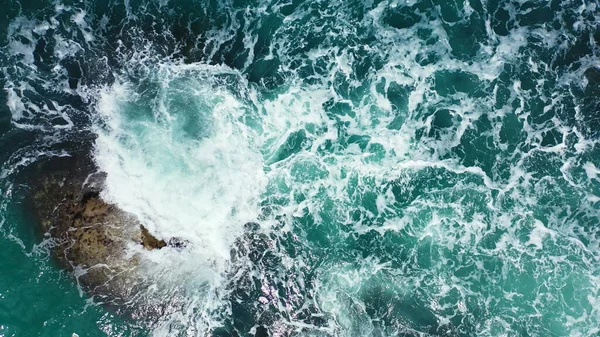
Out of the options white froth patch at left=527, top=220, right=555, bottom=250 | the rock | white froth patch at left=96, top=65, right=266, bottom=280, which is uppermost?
white froth patch at left=96, top=65, right=266, bottom=280

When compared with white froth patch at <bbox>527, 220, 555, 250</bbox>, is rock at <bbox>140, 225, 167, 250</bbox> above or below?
above

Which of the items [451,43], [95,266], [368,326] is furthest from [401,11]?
[95,266]

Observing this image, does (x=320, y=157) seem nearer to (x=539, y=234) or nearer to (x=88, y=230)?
(x=539, y=234)

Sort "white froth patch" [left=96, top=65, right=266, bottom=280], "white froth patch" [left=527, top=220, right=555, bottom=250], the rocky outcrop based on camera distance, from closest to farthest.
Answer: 1. the rocky outcrop
2. "white froth patch" [left=527, top=220, right=555, bottom=250]
3. "white froth patch" [left=96, top=65, right=266, bottom=280]

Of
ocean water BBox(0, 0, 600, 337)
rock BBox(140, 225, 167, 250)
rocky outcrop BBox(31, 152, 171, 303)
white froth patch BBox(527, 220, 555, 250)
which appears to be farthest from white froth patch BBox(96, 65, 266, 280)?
white froth patch BBox(527, 220, 555, 250)

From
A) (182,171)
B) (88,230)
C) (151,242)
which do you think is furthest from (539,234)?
(88,230)

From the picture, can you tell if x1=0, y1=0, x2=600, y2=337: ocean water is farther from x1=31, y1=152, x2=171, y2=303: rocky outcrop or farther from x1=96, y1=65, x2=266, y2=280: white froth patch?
x1=31, y1=152, x2=171, y2=303: rocky outcrop
